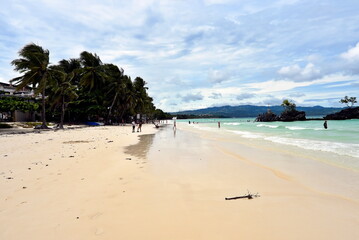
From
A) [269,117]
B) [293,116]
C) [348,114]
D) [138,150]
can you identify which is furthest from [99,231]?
[348,114]

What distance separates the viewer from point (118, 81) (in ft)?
166

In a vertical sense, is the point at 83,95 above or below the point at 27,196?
above

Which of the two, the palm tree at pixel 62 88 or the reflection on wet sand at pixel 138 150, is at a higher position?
the palm tree at pixel 62 88

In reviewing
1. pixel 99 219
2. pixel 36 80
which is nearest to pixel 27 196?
pixel 99 219

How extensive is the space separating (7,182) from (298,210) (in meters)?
6.71

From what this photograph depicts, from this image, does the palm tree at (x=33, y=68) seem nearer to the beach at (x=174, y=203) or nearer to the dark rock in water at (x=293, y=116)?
the beach at (x=174, y=203)

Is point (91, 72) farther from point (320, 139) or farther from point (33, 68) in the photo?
point (320, 139)

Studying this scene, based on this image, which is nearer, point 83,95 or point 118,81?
point 83,95

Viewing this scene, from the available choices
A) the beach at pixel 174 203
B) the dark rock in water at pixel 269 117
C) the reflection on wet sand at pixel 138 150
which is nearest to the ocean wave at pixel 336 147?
the beach at pixel 174 203

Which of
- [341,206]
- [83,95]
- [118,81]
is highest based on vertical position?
[118,81]

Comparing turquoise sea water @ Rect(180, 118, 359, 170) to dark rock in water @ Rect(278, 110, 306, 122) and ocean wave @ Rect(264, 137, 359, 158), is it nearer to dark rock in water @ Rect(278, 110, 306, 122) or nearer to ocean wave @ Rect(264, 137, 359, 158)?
ocean wave @ Rect(264, 137, 359, 158)

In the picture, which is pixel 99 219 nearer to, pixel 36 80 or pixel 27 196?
pixel 27 196

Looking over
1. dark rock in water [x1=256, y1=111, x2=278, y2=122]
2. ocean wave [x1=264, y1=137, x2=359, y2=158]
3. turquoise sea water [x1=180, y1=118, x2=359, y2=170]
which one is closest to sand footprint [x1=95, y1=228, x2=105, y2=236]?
turquoise sea water [x1=180, y1=118, x2=359, y2=170]

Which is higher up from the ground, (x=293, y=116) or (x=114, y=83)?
(x=114, y=83)
